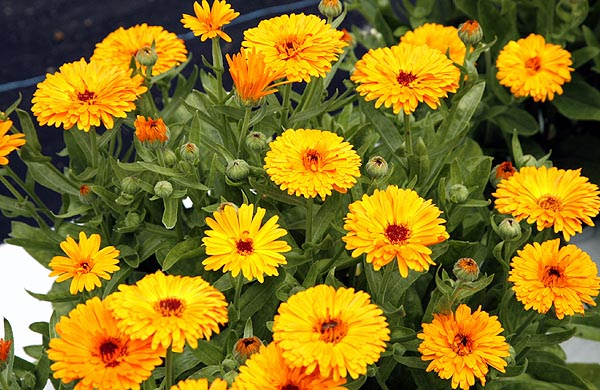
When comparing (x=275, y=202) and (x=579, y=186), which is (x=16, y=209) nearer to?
(x=275, y=202)

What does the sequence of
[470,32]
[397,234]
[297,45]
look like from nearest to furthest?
[397,234] < [297,45] < [470,32]

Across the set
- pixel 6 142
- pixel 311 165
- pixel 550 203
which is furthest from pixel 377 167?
pixel 6 142

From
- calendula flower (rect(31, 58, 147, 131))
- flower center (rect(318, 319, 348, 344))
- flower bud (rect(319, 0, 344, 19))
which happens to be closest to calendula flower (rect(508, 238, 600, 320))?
flower center (rect(318, 319, 348, 344))

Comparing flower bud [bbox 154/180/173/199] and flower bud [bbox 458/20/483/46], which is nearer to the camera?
flower bud [bbox 154/180/173/199]

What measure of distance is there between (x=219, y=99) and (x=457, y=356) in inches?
16.8

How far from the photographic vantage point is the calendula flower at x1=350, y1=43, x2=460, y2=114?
880mm

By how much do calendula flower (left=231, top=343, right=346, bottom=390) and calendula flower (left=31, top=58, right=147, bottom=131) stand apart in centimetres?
35

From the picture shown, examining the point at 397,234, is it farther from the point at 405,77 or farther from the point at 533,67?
the point at 533,67

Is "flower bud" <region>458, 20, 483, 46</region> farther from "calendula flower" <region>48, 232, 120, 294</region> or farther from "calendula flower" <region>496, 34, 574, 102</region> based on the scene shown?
"calendula flower" <region>48, 232, 120, 294</region>

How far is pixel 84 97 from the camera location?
0.91 m

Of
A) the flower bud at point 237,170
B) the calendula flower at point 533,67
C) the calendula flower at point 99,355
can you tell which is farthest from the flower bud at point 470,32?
the calendula flower at point 99,355

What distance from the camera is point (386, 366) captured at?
0.91m

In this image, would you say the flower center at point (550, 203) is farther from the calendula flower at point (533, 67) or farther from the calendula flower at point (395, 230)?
the calendula flower at point (533, 67)

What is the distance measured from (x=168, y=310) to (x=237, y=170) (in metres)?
0.28
